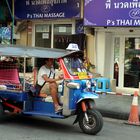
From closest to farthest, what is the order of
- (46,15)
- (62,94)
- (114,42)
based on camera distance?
1. (62,94)
2. (114,42)
3. (46,15)

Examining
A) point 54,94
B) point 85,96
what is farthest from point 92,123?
point 54,94

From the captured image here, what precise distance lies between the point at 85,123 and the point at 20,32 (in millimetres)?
9305

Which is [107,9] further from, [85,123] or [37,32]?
[85,123]

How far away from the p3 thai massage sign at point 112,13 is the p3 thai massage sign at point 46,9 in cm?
75

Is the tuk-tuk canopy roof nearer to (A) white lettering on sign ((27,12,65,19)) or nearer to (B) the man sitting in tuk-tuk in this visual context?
(B) the man sitting in tuk-tuk

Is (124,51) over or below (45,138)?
over

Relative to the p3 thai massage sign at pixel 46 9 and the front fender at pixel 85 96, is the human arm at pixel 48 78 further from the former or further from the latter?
the p3 thai massage sign at pixel 46 9

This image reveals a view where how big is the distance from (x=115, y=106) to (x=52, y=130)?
3.63 meters

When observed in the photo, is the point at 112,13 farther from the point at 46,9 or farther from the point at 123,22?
the point at 46,9

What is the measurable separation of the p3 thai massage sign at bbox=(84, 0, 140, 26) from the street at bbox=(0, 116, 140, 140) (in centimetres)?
452

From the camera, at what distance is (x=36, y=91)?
9016 mm

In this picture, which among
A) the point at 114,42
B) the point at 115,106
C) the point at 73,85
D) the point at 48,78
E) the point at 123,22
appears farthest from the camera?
the point at 114,42

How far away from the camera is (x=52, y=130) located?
867cm

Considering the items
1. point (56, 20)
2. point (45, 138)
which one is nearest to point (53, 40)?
point (56, 20)
